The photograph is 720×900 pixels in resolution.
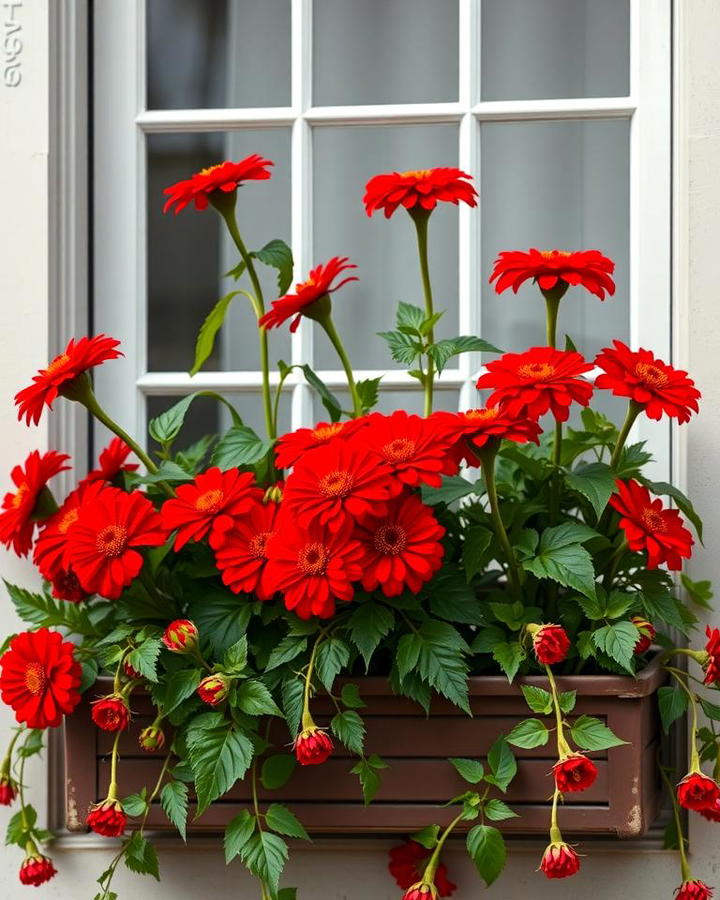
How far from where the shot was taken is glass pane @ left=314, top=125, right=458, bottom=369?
1433mm

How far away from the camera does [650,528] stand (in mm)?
1066

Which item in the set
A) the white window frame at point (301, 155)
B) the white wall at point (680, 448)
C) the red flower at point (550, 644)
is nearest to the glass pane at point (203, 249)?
the white window frame at point (301, 155)

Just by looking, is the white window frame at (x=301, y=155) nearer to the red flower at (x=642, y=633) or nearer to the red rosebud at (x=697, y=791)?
the red flower at (x=642, y=633)

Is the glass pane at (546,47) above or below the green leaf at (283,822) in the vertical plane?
above

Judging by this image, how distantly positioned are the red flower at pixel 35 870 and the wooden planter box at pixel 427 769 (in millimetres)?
89

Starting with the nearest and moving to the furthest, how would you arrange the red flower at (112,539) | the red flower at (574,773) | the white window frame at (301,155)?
the red flower at (574,773) → the red flower at (112,539) → the white window frame at (301,155)

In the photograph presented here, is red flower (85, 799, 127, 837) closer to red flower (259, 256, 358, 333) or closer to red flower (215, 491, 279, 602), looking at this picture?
red flower (215, 491, 279, 602)

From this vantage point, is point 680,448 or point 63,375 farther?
point 680,448

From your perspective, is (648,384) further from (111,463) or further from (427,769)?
(111,463)

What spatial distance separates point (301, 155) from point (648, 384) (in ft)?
1.97

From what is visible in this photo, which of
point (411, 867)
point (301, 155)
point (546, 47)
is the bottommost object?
point (411, 867)

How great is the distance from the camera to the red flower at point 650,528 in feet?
3.47

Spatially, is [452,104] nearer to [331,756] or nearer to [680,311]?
[680,311]

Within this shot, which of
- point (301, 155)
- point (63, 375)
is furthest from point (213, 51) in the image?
point (63, 375)
